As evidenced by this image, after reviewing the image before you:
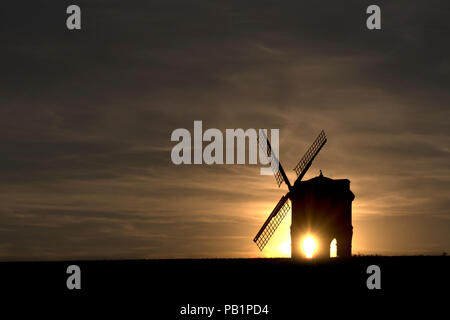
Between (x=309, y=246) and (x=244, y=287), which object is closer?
(x=244, y=287)

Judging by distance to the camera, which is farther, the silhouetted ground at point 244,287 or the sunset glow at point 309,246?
the sunset glow at point 309,246

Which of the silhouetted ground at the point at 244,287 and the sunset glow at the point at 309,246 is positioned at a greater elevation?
the sunset glow at the point at 309,246

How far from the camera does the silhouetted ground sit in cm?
2813

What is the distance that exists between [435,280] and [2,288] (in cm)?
1687

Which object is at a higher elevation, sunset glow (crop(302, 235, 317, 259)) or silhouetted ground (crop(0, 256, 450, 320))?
sunset glow (crop(302, 235, 317, 259))

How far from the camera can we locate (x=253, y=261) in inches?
1321

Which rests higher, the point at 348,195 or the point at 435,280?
the point at 348,195

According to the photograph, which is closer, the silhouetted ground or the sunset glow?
the silhouetted ground

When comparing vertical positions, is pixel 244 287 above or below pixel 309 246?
below

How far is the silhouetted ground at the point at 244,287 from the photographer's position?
28.1 m

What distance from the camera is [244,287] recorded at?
29.8 m
